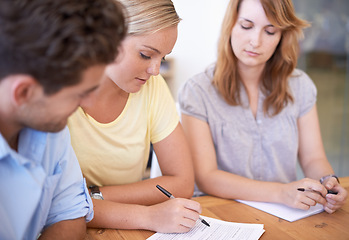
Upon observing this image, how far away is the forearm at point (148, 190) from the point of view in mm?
1164

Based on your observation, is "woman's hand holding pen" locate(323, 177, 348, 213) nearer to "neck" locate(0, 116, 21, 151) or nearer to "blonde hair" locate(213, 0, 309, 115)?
"blonde hair" locate(213, 0, 309, 115)

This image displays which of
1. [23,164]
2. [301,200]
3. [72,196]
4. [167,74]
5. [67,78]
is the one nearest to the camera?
[67,78]

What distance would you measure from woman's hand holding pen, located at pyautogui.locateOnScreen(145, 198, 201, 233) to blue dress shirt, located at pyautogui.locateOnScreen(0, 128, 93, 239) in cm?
18

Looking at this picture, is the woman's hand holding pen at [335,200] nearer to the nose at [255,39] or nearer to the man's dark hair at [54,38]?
→ the nose at [255,39]

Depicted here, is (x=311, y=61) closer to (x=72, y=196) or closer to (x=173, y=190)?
(x=173, y=190)

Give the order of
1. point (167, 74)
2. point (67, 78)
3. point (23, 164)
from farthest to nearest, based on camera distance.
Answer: point (167, 74)
point (23, 164)
point (67, 78)

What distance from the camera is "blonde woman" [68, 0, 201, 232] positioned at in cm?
104

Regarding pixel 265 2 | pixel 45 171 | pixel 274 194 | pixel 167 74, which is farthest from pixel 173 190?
pixel 167 74

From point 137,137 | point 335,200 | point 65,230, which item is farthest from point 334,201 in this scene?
point 65,230

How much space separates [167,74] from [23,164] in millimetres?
3448

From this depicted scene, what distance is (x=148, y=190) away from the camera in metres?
1.20

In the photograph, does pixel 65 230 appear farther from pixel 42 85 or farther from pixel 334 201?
pixel 334 201

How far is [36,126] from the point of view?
0.70 meters

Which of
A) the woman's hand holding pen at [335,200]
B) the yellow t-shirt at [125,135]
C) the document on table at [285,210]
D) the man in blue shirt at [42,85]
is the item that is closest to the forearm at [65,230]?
the man in blue shirt at [42,85]
